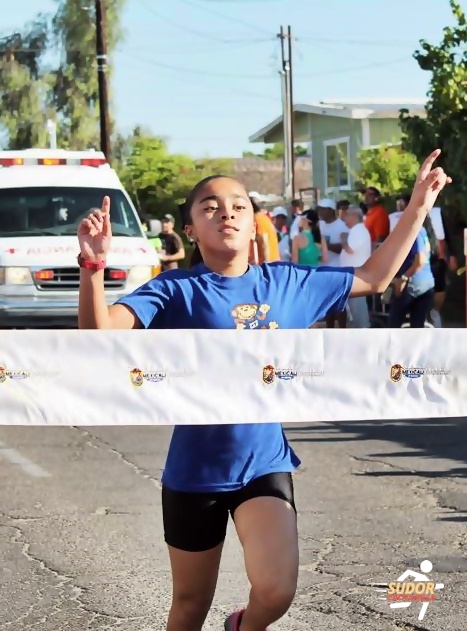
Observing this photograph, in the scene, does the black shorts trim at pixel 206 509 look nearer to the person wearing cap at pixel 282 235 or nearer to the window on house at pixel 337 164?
the person wearing cap at pixel 282 235

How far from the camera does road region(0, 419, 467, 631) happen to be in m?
5.91

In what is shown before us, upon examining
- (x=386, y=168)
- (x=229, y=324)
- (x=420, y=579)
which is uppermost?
(x=386, y=168)

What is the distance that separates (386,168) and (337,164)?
310 inches

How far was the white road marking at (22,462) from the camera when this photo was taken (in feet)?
30.3

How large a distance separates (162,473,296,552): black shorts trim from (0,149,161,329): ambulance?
36.3 ft

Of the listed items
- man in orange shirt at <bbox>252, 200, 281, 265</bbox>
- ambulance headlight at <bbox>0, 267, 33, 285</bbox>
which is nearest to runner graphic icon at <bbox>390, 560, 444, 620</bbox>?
ambulance headlight at <bbox>0, 267, 33, 285</bbox>

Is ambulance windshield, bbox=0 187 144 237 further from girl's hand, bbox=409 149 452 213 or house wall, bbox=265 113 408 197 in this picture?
house wall, bbox=265 113 408 197

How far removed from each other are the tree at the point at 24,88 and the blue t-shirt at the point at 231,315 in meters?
48.1

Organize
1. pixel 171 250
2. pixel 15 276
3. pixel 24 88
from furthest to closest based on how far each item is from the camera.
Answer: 1. pixel 24 88
2. pixel 171 250
3. pixel 15 276

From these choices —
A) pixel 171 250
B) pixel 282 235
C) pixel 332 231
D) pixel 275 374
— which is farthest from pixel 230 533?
pixel 282 235

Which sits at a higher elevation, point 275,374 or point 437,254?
point 275,374

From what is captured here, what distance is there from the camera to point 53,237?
15789 millimetres

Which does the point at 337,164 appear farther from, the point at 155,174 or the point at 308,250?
the point at 308,250

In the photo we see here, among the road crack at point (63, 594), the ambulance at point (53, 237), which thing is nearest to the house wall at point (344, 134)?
the ambulance at point (53, 237)
